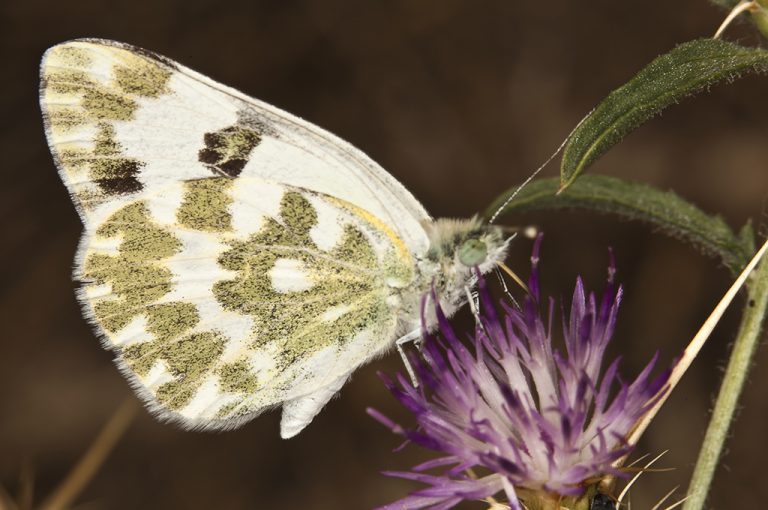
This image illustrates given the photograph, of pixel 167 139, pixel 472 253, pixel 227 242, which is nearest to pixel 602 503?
pixel 472 253

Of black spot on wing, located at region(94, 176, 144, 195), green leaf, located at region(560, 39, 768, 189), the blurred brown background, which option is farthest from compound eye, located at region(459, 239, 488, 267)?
the blurred brown background

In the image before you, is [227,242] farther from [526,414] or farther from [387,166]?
[387,166]

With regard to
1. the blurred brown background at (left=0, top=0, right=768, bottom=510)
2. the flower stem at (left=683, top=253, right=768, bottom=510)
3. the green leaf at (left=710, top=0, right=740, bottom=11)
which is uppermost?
the green leaf at (left=710, top=0, right=740, bottom=11)

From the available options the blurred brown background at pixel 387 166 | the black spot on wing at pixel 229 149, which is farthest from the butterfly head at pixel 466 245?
the blurred brown background at pixel 387 166

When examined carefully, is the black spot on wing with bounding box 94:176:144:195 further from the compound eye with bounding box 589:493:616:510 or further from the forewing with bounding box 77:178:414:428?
the compound eye with bounding box 589:493:616:510

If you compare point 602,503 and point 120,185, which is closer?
point 602,503

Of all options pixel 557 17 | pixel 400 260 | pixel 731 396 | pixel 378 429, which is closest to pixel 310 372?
pixel 400 260

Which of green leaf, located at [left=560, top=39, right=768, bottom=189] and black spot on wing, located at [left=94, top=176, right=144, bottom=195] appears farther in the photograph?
black spot on wing, located at [left=94, top=176, right=144, bottom=195]
